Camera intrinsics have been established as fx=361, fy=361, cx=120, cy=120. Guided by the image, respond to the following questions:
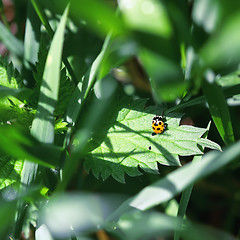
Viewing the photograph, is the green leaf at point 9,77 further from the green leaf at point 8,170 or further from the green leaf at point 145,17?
the green leaf at point 145,17

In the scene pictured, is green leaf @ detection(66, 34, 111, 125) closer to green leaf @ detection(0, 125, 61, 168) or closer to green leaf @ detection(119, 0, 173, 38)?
→ green leaf @ detection(0, 125, 61, 168)

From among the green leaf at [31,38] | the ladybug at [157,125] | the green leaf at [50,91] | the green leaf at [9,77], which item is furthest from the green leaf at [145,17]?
the green leaf at [31,38]

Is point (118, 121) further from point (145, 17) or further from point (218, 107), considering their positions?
point (145, 17)

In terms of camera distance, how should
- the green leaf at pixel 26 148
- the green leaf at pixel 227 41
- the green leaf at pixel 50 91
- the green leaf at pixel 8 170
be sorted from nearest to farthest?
the green leaf at pixel 227 41 < the green leaf at pixel 26 148 < the green leaf at pixel 50 91 < the green leaf at pixel 8 170

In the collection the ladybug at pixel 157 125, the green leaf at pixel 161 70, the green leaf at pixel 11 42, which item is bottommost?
the green leaf at pixel 161 70

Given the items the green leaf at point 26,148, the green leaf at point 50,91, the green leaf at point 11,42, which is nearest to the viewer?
the green leaf at point 26,148

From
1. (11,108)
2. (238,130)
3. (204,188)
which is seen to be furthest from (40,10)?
(204,188)

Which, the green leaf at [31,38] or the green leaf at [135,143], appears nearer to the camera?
the green leaf at [135,143]

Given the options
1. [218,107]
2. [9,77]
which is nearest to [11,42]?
[9,77]
